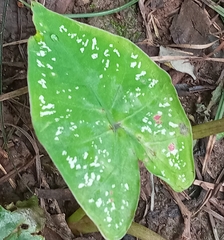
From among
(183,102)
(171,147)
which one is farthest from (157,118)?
(183,102)

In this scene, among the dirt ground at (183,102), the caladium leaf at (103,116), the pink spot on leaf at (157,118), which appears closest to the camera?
the caladium leaf at (103,116)

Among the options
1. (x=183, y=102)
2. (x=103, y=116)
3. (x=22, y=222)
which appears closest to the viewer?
(x=103, y=116)

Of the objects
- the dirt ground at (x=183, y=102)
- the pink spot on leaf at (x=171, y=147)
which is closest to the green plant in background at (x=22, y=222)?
the dirt ground at (x=183, y=102)

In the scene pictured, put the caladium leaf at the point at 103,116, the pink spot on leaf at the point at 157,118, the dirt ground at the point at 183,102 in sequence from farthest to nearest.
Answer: the dirt ground at the point at 183,102
the pink spot on leaf at the point at 157,118
the caladium leaf at the point at 103,116

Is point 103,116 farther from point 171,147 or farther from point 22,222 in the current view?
point 22,222

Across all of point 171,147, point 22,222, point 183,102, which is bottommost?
point 22,222

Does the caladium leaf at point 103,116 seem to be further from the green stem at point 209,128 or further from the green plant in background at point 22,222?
the green plant in background at point 22,222
